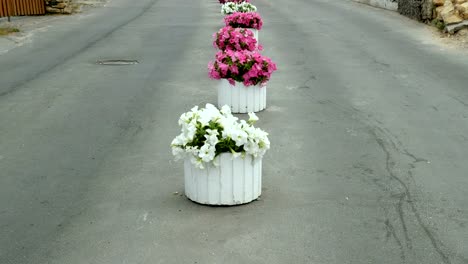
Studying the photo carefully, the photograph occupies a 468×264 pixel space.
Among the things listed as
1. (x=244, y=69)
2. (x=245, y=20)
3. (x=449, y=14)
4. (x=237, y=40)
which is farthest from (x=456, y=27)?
(x=244, y=69)

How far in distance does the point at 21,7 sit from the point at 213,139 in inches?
936

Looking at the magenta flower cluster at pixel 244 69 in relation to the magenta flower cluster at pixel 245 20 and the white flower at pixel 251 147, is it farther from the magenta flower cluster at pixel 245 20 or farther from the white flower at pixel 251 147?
the magenta flower cluster at pixel 245 20

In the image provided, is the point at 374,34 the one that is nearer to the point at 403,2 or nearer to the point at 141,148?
the point at 403,2

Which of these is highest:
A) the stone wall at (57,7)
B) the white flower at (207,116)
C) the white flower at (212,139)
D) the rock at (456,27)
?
the white flower at (207,116)

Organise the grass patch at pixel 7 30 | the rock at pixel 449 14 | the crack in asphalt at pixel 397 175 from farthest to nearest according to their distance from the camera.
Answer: the grass patch at pixel 7 30, the rock at pixel 449 14, the crack in asphalt at pixel 397 175

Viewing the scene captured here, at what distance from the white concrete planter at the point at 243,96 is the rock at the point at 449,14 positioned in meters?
11.8

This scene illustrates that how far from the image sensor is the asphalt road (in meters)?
6.07

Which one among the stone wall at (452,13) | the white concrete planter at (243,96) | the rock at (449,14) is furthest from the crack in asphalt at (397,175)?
the rock at (449,14)

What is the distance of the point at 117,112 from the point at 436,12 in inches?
602

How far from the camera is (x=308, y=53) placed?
1812cm

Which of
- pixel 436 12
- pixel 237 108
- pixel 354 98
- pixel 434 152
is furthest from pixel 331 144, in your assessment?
pixel 436 12

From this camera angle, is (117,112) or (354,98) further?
(354,98)

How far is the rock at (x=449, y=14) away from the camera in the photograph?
20.6 metres

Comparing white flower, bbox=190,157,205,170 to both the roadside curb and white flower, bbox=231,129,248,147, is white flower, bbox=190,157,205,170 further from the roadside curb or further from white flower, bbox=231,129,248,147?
the roadside curb
